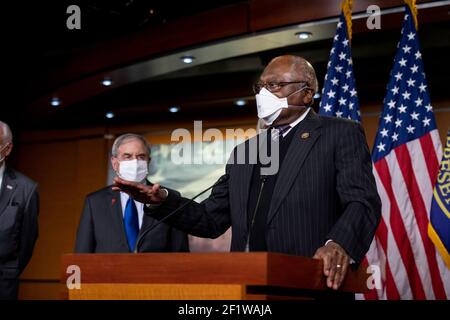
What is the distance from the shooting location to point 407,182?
13.8 ft

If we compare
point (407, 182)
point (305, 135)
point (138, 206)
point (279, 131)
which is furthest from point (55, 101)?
point (305, 135)

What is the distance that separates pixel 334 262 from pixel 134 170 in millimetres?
1630

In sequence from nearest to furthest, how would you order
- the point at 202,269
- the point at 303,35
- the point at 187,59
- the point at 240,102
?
the point at 202,269
the point at 303,35
the point at 187,59
the point at 240,102

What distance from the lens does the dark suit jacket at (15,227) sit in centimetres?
385

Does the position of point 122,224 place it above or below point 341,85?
below

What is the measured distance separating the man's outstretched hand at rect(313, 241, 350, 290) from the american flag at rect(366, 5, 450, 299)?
7.26 ft

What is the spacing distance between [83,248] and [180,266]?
2.33 meters

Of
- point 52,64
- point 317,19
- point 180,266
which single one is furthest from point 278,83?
point 52,64

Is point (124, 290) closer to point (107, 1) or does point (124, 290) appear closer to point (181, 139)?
point (107, 1)

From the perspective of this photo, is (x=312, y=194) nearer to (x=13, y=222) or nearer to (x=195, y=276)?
(x=195, y=276)

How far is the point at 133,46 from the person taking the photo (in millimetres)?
5844

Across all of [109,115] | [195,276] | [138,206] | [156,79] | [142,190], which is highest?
[156,79]

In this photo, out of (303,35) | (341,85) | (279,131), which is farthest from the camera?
(303,35)

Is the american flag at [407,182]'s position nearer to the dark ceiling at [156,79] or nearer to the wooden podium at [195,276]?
the dark ceiling at [156,79]
